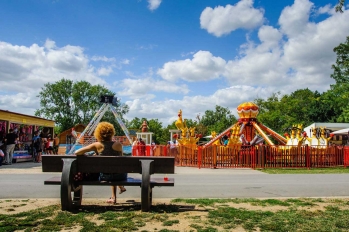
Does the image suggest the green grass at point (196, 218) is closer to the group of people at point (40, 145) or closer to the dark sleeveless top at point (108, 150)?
the dark sleeveless top at point (108, 150)

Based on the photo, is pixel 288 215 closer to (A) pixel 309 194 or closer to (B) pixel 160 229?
(B) pixel 160 229

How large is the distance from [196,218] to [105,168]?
1902 mm

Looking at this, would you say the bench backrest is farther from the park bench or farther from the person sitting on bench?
the person sitting on bench

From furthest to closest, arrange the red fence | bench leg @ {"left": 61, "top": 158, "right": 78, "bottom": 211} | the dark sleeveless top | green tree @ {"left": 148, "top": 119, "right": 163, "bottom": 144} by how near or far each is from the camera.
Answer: green tree @ {"left": 148, "top": 119, "right": 163, "bottom": 144}
the red fence
the dark sleeveless top
bench leg @ {"left": 61, "top": 158, "right": 78, "bottom": 211}

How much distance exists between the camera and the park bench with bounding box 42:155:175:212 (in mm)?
5953

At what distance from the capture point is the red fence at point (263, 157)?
1792 centimetres

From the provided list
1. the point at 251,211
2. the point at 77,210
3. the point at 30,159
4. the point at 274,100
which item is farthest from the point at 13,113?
the point at 274,100

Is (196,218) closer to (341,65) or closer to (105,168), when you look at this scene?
(105,168)

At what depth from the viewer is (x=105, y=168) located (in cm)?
618

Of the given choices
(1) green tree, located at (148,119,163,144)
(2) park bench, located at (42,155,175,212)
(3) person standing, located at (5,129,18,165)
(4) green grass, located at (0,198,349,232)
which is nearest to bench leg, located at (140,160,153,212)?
(2) park bench, located at (42,155,175,212)

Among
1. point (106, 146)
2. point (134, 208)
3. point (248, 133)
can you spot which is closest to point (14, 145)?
point (106, 146)

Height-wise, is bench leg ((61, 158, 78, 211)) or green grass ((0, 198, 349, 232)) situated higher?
bench leg ((61, 158, 78, 211))

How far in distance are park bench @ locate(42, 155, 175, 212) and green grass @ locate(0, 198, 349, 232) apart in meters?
0.34

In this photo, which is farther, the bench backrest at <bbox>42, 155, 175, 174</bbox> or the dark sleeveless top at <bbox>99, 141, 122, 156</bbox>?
the dark sleeveless top at <bbox>99, 141, 122, 156</bbox>
